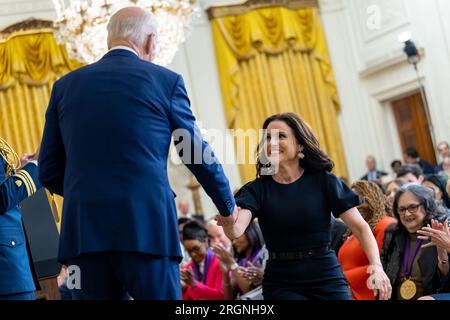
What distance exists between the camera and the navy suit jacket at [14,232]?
106 inches

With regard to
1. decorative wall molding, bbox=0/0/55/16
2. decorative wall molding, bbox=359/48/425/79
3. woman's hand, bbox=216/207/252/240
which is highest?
decorative wall molding, bbox=359/48/425/79

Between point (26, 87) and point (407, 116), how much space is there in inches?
222

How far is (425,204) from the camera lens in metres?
3.57

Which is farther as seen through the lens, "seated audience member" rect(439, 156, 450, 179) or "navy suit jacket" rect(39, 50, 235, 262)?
"seated audience member" rect(439, 156, 450, 179)

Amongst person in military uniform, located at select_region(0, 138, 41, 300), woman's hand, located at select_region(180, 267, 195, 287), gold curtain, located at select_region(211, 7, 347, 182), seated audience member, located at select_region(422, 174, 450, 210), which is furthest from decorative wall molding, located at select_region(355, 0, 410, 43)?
person in military uniform, located at select_region(0, 138, 41, 300)

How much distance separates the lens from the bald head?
2.36 m

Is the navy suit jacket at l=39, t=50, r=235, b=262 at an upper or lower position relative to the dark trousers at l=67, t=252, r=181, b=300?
upper

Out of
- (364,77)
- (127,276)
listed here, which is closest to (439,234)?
(127,276)

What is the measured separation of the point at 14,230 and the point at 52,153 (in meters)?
0.61

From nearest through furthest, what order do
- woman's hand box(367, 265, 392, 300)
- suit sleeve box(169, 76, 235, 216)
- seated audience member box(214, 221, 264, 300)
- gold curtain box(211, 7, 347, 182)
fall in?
suit sleeve box(169, 76, 235, 216) → woman's hand box(367, 265, 392, 300) → seated audience member box(214, 221, 264, 300) → gold curtain box(211, 7, 347, 182)

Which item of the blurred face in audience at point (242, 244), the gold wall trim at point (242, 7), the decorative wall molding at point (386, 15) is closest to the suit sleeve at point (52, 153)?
the blurred face in audience at point (242, 244)

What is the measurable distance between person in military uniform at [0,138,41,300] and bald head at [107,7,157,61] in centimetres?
62

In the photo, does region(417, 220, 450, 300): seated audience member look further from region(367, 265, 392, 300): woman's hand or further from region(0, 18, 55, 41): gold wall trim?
region(0, 18, 55, 41): gold wall trim

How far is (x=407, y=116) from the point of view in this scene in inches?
339
